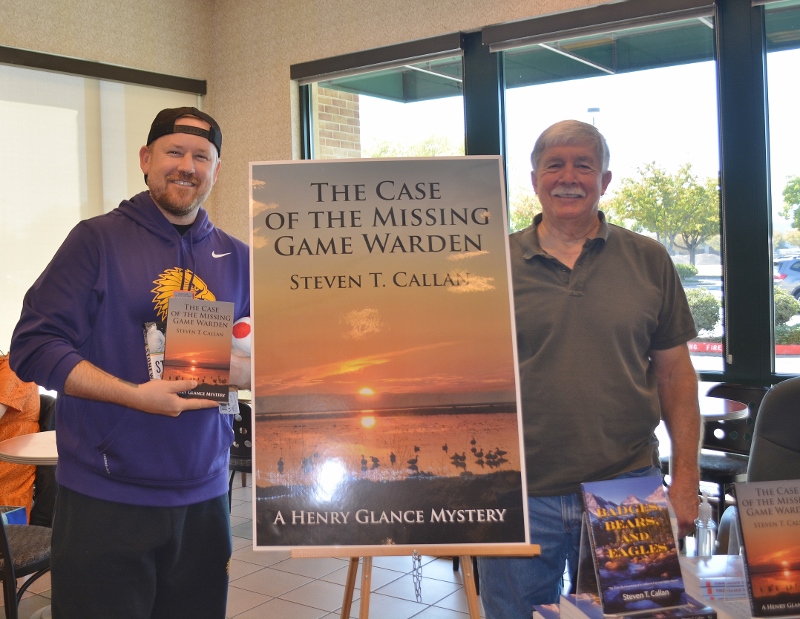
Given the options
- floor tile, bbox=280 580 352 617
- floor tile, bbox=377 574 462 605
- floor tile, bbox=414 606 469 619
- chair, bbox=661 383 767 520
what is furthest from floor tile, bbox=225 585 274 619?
chair, bbox=661 383 767 520

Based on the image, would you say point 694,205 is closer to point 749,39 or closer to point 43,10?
point 749,39

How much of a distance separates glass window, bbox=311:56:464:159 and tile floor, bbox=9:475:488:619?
265 cm

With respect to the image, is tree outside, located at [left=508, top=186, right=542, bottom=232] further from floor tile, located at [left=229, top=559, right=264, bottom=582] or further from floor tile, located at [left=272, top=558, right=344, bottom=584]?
floor tile, located at [left=229, top=559, right=264, bottom=582]

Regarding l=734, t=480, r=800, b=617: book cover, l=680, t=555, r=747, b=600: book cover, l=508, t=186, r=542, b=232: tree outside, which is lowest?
l=680, t=555, r=747, b=600: book cover

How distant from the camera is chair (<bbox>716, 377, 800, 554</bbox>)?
1.93 m

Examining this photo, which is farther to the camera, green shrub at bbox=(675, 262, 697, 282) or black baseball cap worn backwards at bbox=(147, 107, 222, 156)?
green shrub at bbox=(675, 262, 697, 282)

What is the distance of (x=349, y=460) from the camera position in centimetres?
159

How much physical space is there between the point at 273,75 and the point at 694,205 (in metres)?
3.29

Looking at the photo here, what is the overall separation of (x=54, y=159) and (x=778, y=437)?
16.3 ft

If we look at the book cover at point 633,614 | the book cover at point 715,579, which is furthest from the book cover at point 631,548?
the book cover at point 715,579

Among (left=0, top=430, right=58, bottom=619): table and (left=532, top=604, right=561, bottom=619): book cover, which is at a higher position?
(left=0, top=430, right=58, bottom=619): table

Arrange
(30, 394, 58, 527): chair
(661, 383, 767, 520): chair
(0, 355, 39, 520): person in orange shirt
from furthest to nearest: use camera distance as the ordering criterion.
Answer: (30, 394, 58, 527): chair, (0, 355, 39, 520): person in orange shirt, (661, 383, 767, 520): chair

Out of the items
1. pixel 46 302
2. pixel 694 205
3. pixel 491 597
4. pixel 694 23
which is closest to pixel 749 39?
pixel 694 23

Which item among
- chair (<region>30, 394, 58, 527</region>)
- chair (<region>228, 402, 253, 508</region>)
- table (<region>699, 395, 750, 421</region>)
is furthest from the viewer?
chair (<region>228, 402, 253, 508</region>)
